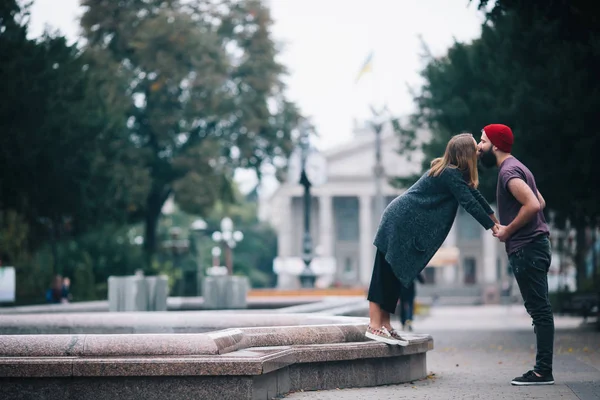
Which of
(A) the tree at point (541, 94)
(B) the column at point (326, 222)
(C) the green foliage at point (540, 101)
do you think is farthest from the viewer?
(B) the column at point (326, 222)

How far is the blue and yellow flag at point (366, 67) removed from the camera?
42.0 m

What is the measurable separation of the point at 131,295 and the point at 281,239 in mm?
87784

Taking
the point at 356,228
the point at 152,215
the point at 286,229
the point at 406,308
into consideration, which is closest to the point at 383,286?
the point at 406,308

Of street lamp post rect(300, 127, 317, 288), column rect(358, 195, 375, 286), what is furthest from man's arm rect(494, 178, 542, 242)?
column rect(358, 195, 375, 286)

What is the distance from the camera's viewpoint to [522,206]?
8.27 meters

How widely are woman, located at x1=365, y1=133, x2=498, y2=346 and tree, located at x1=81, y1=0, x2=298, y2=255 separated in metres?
29.8

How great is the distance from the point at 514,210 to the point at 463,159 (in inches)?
22.3

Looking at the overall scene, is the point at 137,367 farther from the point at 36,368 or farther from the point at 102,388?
the point at 36,368

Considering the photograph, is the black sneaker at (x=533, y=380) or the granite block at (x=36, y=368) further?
the black sneaker at (x=533, y=380)

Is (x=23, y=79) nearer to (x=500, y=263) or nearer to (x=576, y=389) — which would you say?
(x=576, y=389)

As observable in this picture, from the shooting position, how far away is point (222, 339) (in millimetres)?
7340

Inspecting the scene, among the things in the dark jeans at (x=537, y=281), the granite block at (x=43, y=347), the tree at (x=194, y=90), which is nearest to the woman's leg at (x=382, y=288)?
the dark jeans at (x=537, y=281)

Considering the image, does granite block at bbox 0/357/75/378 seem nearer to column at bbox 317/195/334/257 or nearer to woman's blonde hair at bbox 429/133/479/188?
woman's blonde hair at bbox 429/133/479/188

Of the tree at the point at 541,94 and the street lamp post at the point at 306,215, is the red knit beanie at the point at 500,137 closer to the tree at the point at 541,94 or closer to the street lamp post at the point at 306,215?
the tree at the point at 541,94
